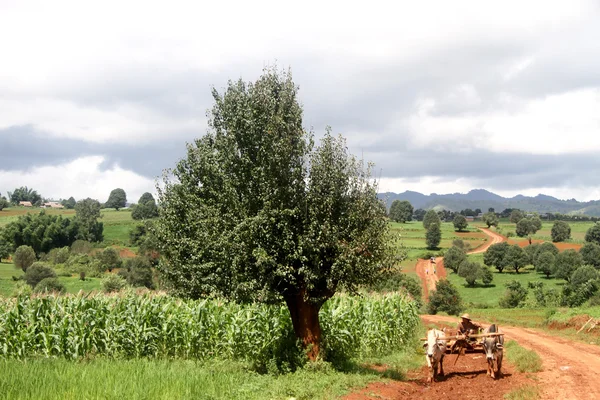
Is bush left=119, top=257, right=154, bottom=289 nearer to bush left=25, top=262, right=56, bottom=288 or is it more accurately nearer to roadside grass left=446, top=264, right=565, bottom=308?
bush left=25, top=262, right=56, bottom=288

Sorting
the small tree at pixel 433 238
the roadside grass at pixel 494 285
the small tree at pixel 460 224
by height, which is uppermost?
the small tree at pixel 460 224

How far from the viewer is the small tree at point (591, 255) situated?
107375 millimetres

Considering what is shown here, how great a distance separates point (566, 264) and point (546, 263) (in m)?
4.96

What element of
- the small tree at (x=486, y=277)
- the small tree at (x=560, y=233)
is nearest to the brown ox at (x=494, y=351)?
the small tree at (x=486, y=277)

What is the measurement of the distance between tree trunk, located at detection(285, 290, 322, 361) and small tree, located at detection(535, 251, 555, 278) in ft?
313

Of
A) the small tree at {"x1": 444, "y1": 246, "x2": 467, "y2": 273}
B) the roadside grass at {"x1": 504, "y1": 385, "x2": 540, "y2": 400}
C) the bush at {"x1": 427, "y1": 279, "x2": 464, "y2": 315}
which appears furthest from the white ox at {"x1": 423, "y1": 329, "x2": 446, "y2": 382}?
the small tree at {"x1": 444, "y1": 246, "x2": 467, "y2": 273}

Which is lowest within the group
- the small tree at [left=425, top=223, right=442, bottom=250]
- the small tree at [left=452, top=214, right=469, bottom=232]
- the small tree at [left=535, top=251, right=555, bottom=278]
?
the small tree at [left=535, top=251, right=555, bottom=278]

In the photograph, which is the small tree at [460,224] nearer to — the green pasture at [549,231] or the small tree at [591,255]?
the green pasture at [549,231]

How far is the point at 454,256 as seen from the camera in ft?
→ 383

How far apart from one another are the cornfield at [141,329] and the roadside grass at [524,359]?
7.61 meters

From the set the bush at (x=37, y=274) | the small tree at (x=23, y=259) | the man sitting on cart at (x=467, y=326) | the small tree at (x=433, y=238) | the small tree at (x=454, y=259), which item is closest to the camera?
the man sitting on cart at (x=467, y=326)

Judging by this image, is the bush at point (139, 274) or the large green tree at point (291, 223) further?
the bush at point (139, 274)

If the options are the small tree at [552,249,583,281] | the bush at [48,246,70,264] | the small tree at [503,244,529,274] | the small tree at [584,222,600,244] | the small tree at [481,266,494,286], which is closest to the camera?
the small tree at [552,249,583,281]

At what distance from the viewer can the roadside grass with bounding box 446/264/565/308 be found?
3332 inches
